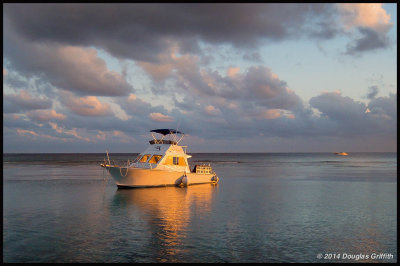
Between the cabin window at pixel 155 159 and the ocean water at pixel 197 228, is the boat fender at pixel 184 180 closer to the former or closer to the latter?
the cabin window at pixel 155 159

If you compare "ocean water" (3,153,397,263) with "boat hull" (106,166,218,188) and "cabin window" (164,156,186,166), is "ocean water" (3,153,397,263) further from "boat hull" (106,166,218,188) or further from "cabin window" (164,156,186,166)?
"cabin window" (164,156,186,166)

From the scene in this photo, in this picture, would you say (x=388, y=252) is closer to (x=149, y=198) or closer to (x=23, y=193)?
(x=149, y=198)

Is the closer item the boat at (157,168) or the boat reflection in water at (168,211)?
the boat reflection in water at (168,211)

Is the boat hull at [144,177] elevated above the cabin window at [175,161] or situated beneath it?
situated beneath

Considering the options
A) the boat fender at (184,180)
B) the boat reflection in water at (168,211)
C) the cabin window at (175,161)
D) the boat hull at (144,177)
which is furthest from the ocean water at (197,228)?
the boat fender at (184,180)

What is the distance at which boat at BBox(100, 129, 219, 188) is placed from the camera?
38.3 meters

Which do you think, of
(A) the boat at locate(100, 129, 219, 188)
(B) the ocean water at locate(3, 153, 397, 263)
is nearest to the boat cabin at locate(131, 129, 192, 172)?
(A) the boat at locate(100, 129, 219, 188)

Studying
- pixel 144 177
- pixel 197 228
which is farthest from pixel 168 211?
pixel 144 177

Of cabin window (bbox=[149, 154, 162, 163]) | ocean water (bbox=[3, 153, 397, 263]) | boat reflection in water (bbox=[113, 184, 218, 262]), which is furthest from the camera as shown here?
cabin window (bbox=[149, 154, 162, 163])

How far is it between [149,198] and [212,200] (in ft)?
19.5

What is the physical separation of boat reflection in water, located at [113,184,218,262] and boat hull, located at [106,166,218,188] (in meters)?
0.80

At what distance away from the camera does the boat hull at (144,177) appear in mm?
38094

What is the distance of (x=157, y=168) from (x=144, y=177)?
186 cm

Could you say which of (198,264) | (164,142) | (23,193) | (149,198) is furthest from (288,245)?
(23,193)
